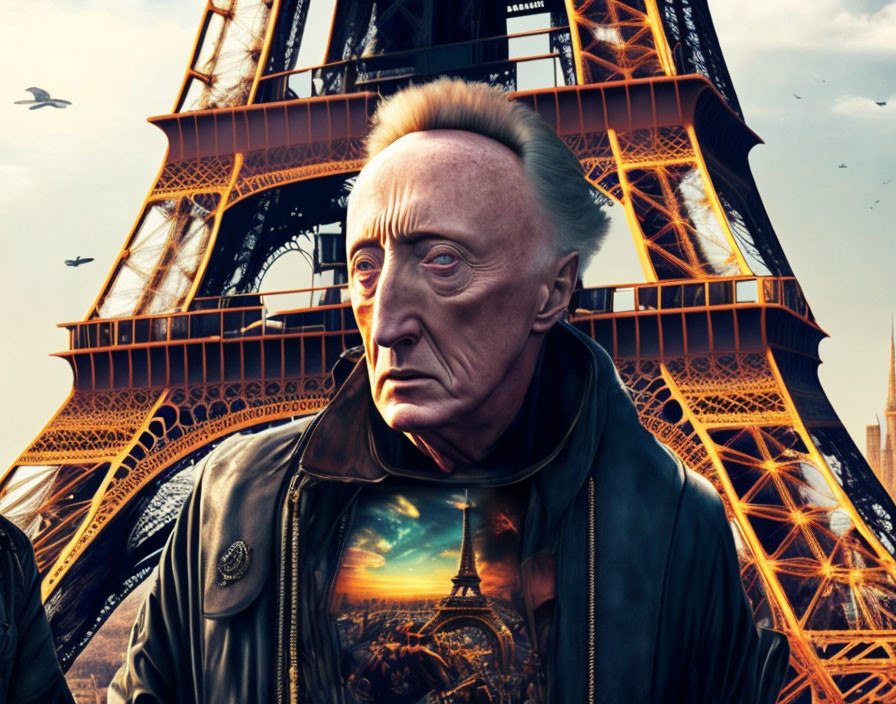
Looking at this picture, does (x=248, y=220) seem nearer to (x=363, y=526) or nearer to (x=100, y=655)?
(x=100, y=655)

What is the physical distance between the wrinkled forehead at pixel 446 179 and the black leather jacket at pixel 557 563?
15.5 inches

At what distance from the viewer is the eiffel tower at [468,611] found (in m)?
Result: 3.23

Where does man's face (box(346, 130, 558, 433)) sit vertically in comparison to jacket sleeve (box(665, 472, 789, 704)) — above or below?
above

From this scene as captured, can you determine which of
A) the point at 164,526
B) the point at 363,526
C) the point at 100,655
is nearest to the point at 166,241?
the point at 164,526

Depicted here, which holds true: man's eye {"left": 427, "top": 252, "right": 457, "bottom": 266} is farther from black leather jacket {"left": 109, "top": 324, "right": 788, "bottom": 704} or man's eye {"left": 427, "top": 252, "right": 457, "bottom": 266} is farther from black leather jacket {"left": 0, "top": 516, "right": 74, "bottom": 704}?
black leather jacket {"left": 0, "top": 516, "right": 74, "bottom": 704}

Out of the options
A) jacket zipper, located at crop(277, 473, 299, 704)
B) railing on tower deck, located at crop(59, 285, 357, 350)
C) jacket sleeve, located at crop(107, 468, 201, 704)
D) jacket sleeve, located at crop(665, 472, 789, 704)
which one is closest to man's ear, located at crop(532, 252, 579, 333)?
jacket sleeve, located at crop(665, 472, 789, 704)

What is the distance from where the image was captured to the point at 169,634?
3424 mm

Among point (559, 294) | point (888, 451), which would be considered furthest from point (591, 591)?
→ point (888, 451)

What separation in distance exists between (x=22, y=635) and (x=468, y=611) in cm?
106

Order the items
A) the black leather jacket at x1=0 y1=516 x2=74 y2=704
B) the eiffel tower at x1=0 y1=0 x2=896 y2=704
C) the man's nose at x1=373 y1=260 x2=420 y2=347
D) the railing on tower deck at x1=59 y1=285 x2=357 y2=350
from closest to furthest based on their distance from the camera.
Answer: the man's nose at x1=373 y1=260 x2=420 y2=347
the black leather jacket at x1=0 y1=516 x2=74 y2=704
the eiffel tower at x1=0 y1=0 x2=896 y2=704
the railing on tower deck at x1=59 y1=285 x2=357 y2=350

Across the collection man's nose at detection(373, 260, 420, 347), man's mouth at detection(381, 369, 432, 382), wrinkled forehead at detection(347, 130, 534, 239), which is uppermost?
wrinkled forehead at detection(347, 130, 534, 239)

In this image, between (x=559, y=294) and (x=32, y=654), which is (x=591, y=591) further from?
(x=32, y=654)

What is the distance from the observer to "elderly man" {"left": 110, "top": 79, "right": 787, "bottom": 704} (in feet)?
10.5

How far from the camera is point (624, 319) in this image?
16.8 metres
